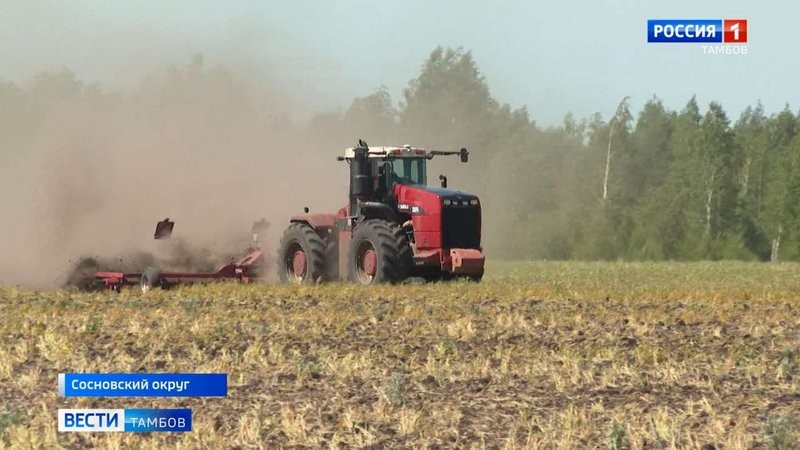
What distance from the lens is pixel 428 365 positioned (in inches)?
538

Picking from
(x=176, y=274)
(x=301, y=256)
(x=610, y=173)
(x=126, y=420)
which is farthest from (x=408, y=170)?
(x=610, y=173)

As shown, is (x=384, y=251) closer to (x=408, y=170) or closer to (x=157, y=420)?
(x=408, y=170)

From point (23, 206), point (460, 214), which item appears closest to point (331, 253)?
point (460, 214)

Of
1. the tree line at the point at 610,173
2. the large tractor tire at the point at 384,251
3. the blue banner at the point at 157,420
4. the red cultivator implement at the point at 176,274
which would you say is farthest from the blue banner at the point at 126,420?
the tree line at the point at 610,173

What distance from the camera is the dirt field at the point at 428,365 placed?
10.5 metres

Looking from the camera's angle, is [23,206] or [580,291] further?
[23,206]

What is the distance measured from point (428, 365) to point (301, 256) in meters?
12.8

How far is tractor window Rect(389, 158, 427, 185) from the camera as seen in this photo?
82.5 feet

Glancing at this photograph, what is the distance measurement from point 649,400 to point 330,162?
2509 cm

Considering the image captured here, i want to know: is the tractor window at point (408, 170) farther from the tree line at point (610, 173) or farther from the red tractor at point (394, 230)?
the tree line at point (610, 173)

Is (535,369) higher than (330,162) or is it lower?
lower

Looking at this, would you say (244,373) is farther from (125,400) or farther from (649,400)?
(649,400)

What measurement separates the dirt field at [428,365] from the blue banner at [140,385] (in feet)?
0.59

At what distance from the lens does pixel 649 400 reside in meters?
11.8
